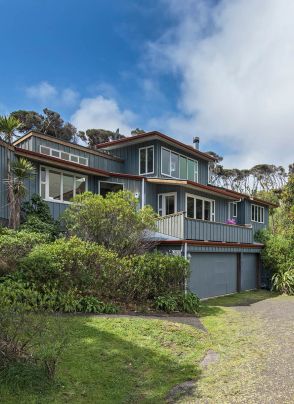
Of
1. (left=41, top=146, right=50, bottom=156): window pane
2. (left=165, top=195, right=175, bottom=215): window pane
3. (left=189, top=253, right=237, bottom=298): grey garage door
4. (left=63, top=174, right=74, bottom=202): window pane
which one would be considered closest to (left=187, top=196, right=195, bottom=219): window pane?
(left=165, top=195, right=175, bottom=215): window pane

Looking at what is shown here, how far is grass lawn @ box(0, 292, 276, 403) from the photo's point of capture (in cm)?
490

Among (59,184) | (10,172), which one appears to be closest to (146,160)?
(59,184)

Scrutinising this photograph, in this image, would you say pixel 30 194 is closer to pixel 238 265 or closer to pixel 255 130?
pixel 238 265

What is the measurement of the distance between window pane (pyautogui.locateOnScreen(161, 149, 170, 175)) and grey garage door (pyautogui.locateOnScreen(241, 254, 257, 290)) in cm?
683

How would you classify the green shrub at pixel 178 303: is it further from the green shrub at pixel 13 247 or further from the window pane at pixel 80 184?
the window pane at pixel 80 184

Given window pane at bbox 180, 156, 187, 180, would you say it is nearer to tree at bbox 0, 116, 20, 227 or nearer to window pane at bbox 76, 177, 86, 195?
window pane at bbox 76, 177, 86, 195

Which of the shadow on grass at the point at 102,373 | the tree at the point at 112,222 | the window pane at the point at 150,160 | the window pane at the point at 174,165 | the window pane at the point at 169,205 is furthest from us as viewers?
the window pane at the point at 174,165

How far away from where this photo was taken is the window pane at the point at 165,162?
2136 cm

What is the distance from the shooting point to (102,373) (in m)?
5.82

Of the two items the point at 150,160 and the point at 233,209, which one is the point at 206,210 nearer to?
the point at 233,209

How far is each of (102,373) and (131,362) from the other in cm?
85

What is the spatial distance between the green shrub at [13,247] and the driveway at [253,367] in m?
6.00

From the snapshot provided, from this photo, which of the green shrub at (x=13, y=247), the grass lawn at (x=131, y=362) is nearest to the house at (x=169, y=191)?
the green shrub at (x=13, y=247)

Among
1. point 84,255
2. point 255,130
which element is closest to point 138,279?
point 84,255
